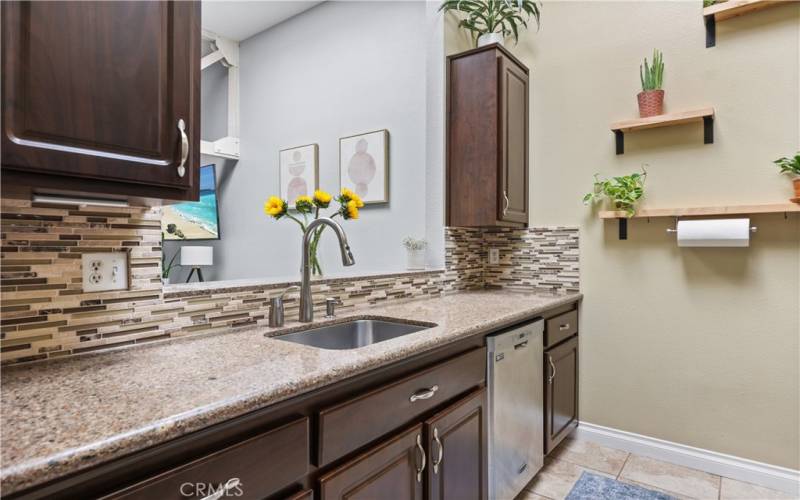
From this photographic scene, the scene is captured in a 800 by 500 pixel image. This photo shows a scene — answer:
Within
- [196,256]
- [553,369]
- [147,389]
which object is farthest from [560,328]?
[196,256]

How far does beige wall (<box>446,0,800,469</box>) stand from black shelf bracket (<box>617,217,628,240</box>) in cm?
4

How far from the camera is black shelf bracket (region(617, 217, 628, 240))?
2471 mm

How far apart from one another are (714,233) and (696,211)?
0.15 metres

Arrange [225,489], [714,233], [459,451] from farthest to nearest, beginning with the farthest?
1. [714,233]
2. [459,451]
3. [225,489]

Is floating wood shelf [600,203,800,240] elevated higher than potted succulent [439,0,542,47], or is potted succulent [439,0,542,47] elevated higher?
potted succulent [439,0,542,47]

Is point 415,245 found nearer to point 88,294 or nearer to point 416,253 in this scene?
point 416,253

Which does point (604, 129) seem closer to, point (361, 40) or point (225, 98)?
point (361, 40)

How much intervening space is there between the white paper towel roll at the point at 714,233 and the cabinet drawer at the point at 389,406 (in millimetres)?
1343

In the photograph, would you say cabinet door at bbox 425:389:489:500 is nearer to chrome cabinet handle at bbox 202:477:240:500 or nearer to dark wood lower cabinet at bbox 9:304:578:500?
dark wood lower cabinet at bbox 9:304:578:500

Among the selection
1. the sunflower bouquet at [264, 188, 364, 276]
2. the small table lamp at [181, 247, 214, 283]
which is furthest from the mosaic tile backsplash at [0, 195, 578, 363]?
the small table lamp at [181, 247, 214, 283]

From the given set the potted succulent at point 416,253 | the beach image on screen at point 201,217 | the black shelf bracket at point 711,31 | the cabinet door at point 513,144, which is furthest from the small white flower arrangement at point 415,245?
the beach image on screen at point 201,217

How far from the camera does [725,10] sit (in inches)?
84.0

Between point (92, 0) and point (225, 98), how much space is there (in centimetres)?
368

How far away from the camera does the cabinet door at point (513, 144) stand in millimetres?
2447
